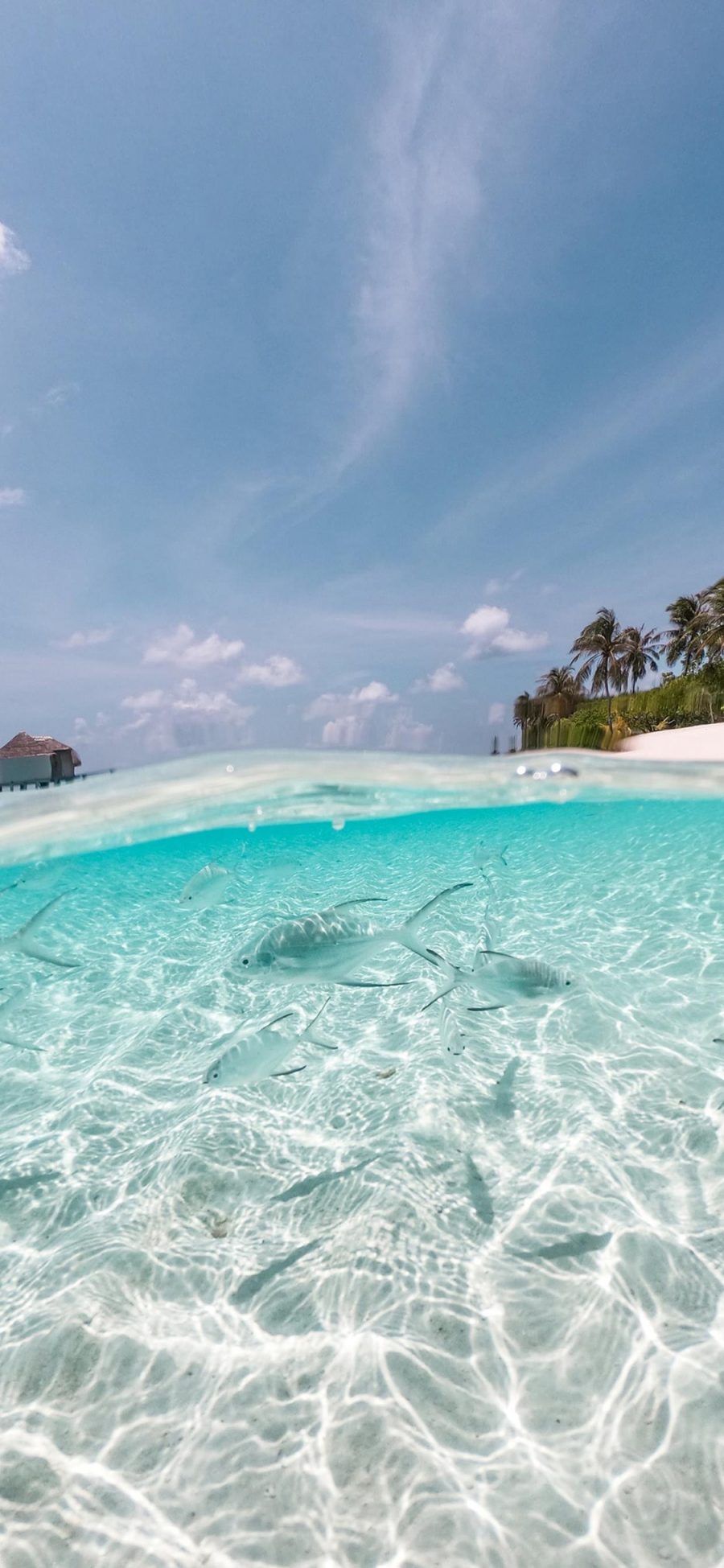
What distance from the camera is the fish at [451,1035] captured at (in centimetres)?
598

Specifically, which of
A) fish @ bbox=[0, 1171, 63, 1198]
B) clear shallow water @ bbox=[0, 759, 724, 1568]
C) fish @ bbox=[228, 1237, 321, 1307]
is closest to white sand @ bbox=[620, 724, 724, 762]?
clear shallow water @ bbox=[0, 759, 724, 1568]

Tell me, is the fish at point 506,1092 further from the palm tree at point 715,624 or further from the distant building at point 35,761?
the palm tree at point 715,624

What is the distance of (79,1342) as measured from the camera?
3.23 m

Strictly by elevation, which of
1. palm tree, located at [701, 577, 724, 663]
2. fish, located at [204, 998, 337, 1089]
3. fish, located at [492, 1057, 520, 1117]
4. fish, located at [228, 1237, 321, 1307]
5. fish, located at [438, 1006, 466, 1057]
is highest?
palm tree, located at [701, 577, 724, 663]

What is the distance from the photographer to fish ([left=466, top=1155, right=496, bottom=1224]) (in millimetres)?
3883

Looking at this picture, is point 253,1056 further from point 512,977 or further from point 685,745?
point 685,745

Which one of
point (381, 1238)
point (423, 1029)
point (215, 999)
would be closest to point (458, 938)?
point (423, 1029)

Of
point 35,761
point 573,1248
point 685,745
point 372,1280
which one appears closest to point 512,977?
point 573,1248

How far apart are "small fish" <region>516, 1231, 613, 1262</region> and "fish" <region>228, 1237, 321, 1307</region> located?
128 cm

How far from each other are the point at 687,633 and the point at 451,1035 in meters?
47.8

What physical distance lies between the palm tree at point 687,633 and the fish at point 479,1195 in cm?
4078

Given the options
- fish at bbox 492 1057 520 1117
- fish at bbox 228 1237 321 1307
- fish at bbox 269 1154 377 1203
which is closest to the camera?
fish at bbox 228 1237 321 1307

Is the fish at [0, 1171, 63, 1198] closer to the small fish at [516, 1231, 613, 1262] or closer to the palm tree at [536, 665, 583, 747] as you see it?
the small fish at [516, 1231, 613, 1262]

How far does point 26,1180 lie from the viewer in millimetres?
4535
